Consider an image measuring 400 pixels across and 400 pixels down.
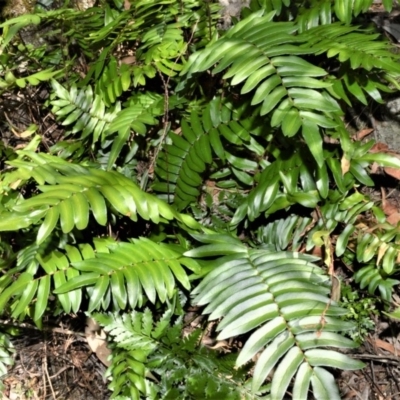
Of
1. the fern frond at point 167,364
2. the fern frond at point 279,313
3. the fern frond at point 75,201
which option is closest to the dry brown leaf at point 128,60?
the fern frond at point 75,201

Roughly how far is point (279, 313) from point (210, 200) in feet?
3.19

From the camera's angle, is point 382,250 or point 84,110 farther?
point 84,110

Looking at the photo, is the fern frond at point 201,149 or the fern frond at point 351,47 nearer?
the fern frond at point 351,47

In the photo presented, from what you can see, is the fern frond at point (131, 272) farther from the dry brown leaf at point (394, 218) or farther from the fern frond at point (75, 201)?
the dry brown leaf at point (394, 218)

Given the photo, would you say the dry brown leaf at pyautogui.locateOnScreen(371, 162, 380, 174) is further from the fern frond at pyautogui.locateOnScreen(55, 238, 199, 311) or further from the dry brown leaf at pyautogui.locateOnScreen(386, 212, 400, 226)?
the fern frond at pyautogui.locateOnScreen(55, 238, 199, 311)

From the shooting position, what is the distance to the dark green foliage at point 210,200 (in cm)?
211

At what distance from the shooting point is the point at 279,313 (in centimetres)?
205

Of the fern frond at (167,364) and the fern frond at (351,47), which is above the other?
the fern frond at (351,47)

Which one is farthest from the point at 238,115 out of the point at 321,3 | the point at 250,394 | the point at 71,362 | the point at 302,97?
the point at 71,362

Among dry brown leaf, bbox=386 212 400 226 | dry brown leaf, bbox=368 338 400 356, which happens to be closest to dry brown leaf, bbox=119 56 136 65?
dry brown leaf, bbox=386 212 400 226

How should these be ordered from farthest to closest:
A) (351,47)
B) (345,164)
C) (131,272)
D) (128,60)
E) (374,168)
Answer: (128,60), (374,168), (345,164), (351,47), (131,272)

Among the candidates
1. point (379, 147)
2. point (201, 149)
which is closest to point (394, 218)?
point (379, 147)

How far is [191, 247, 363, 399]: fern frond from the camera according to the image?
192 centimetres

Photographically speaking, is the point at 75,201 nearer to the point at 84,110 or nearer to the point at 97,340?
the point at 84,110
